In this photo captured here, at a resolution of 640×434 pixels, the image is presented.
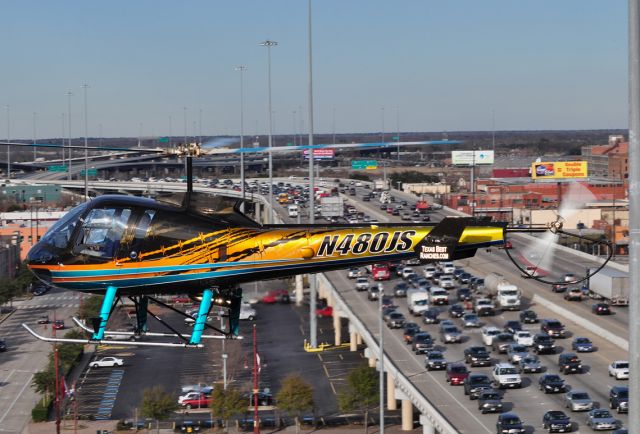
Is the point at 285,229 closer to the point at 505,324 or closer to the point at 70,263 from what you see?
the point at 70,263

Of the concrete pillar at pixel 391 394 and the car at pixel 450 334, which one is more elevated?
the car at pixel 450 334

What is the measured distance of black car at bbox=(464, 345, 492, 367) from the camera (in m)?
54.7

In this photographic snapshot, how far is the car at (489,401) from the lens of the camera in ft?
149

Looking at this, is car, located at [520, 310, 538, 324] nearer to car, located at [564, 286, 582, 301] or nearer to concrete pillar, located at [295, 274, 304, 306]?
car, located at [564, 286, 582, 301]

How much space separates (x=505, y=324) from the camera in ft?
212

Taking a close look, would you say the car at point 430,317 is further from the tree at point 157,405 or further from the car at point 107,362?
the tree at point 157,405

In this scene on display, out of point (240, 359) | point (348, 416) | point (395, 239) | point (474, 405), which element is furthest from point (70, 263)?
point (240, 359)

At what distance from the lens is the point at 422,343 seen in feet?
189

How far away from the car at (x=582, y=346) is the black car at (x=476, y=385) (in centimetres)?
844

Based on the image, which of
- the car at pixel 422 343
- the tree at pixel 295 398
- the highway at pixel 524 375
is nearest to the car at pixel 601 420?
the highway at pixel 524 375

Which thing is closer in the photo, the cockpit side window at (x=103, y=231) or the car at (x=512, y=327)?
the cockpit side window at (x=103, y=231)

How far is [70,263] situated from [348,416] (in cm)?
3590

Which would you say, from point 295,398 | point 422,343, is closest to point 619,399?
point 422,343

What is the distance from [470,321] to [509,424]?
23113 mm
